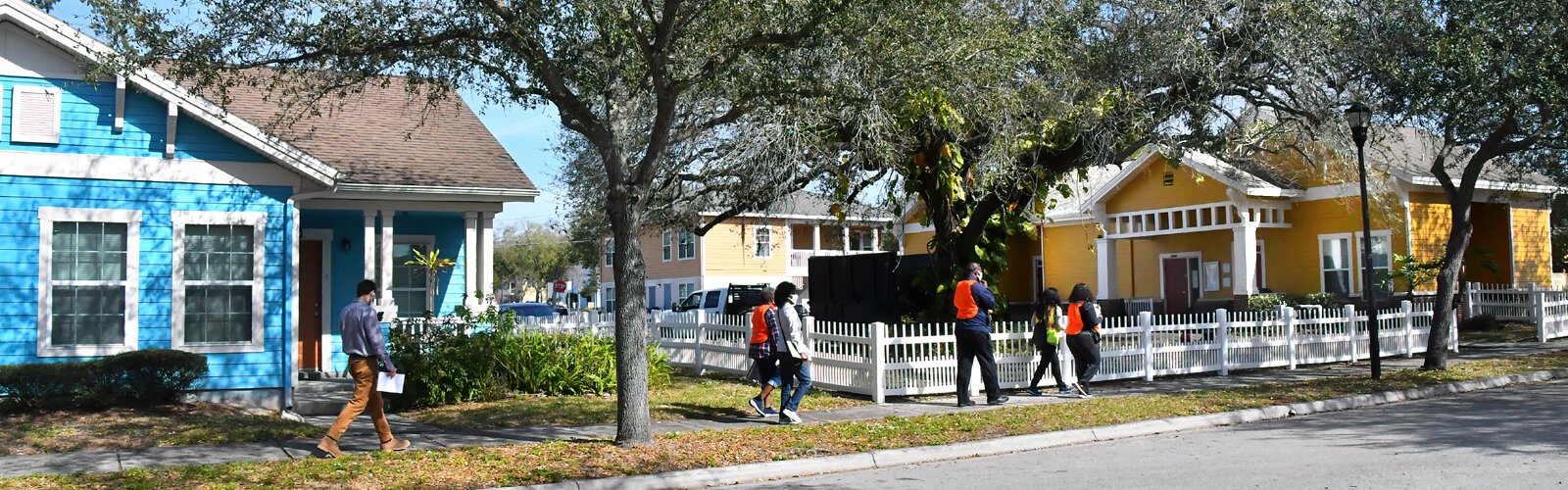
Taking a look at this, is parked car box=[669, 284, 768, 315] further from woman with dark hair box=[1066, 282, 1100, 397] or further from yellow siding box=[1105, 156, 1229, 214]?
woman with dark hair box=[1066, 282, 1100, 397]

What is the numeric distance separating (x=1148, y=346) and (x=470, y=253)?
969 centimetres

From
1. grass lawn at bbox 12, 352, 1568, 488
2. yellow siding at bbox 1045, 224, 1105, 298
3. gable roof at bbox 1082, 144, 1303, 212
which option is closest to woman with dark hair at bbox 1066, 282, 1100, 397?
grass lawn at bbox 12, 352, 1568, 488

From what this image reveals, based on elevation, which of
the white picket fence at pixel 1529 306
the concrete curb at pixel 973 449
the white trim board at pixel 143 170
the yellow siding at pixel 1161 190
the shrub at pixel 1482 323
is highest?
the yellow siding at pixel 1161 190

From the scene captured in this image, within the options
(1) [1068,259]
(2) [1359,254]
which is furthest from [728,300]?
(2) [1359,254]

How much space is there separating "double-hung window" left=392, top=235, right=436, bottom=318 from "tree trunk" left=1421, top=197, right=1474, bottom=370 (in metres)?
14.7

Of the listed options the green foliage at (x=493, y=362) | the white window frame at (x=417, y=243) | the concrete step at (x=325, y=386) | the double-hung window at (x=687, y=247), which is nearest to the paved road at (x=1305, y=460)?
the green foliage at (x=493, y=362)

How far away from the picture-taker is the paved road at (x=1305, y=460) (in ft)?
27.6

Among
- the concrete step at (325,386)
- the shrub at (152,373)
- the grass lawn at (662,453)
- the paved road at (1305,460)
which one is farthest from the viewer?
the concrete step at (325,386)

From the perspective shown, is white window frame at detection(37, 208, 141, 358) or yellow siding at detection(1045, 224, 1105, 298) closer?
white window frame at detection(37, 208, 141, 358)

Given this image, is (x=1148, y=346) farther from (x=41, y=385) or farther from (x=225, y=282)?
(x=41, y=385)

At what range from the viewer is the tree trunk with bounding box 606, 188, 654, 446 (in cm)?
995

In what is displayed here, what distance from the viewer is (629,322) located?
9.99 m

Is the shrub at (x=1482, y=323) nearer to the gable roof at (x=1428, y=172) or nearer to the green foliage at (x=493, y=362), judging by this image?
the gable roof at (x=1428, y=172)

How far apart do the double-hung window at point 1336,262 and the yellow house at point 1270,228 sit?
0.02 metres
